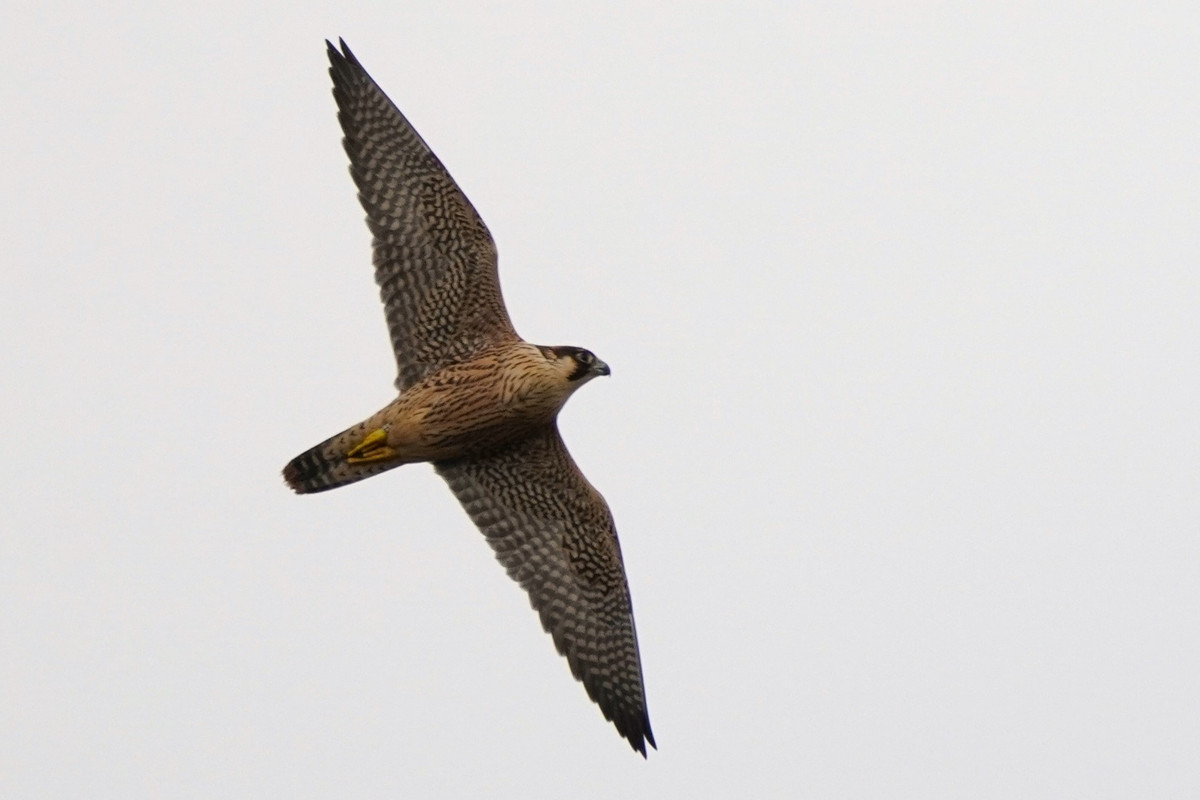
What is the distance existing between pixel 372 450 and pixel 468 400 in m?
0.83

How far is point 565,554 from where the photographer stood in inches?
580

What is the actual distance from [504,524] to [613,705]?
69.3 inches

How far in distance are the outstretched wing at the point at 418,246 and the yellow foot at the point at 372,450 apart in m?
0.49

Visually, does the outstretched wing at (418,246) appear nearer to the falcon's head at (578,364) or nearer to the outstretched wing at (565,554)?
the falcon's head at (578,364)

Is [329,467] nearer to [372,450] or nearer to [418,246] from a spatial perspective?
[372,450]

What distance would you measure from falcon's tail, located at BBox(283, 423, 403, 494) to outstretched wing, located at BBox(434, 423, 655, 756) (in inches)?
35.3

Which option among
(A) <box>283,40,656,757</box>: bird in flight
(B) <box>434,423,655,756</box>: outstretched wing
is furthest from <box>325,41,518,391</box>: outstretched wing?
(B) <box>434,423,655,756</box>: outstretched wing

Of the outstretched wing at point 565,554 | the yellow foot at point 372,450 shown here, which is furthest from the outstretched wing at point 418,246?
the outstretched wing at point 565,554

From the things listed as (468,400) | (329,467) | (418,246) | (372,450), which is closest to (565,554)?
(468,400)

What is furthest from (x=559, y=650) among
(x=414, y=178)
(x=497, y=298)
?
(x=414, y=178)

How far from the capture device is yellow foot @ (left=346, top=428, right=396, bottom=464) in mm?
13727

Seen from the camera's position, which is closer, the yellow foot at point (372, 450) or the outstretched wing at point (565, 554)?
the yellow foot at point (372, 450)

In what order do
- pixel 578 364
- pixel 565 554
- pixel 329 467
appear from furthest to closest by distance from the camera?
pixel 565 554
pixel 329 467
pixel 578 364

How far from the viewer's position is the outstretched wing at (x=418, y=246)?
46.0 ft
